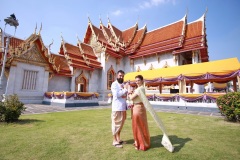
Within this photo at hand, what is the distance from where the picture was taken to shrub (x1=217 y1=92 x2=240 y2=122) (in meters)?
5.40

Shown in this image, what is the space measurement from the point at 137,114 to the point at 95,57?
57.6ft

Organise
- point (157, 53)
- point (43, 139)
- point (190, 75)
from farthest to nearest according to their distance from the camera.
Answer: point (157, 53)
point (190, 75)
point (43, 139)

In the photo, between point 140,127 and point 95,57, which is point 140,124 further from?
point 95,57

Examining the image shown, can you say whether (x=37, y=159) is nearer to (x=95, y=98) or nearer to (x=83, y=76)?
(x=95, y=98)

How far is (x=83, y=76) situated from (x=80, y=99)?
564cm

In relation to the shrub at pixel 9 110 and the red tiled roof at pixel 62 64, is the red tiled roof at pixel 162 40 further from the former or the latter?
the shrub at pixel 9 110

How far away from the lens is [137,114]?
293 cm

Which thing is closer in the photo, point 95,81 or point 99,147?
point 99,147

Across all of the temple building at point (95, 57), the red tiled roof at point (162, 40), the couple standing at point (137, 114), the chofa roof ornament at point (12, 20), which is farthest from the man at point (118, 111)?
the red tiled roof at point (162, 40)

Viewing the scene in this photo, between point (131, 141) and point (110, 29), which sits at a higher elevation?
point (110, 29)

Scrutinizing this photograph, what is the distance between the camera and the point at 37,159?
2396 millimetres

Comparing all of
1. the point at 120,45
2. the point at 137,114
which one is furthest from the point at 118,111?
the point at 120,45

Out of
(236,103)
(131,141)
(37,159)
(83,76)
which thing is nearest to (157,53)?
(83,76)

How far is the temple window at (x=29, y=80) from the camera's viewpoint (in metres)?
12.1
